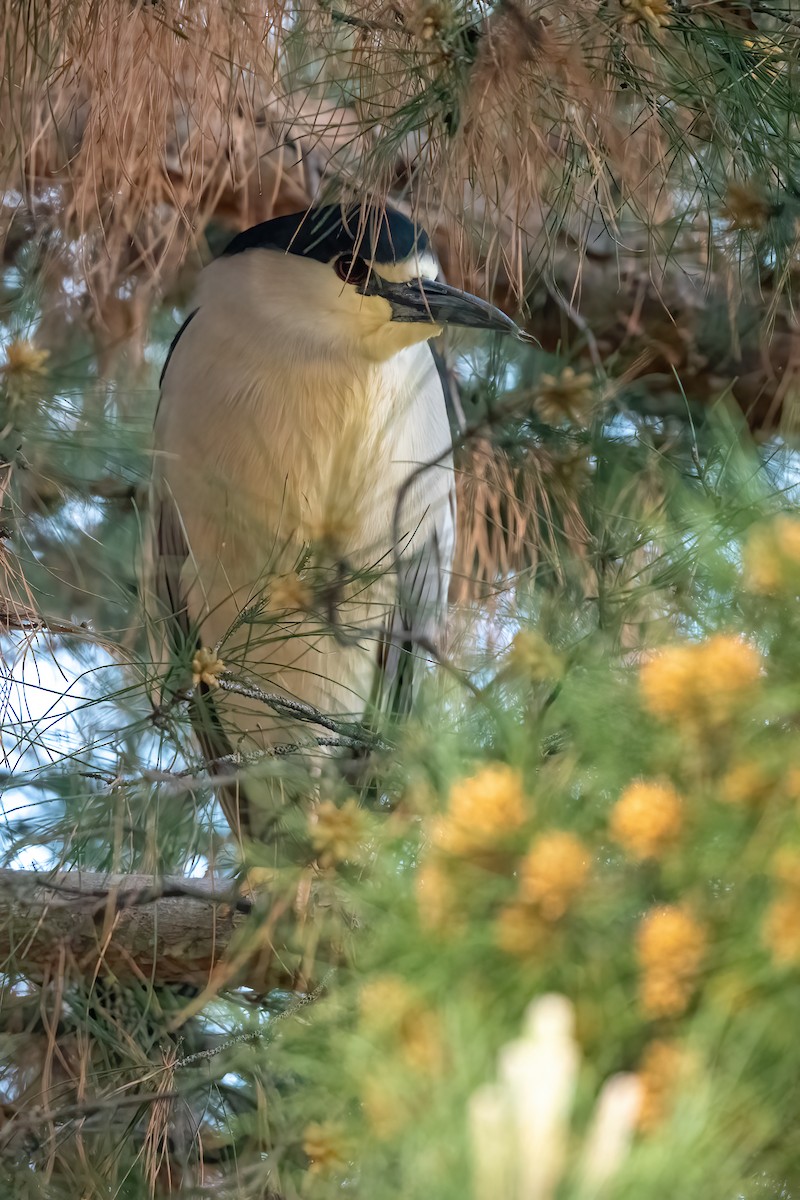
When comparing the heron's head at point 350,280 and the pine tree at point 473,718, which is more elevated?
the heron's head at point 350,280

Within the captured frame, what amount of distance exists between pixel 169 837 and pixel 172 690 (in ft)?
0.76

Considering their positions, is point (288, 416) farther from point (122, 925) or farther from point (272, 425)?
point (122, 925)

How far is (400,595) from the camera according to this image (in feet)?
4.33

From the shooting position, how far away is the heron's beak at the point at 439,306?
3.82ft

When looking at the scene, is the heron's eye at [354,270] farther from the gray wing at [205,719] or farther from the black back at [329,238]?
the gray wing at [205,719]

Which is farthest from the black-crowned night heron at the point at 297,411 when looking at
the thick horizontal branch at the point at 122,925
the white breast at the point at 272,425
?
the thick horizontal branch at the point at 122,925

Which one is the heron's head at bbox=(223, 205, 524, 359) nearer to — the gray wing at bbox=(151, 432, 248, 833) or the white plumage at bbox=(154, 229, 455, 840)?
the white plumage at bbox=(154, 229, 455, 840)

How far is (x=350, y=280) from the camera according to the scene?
141 cm

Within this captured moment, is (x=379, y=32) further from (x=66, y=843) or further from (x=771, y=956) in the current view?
(x=771, y=956)

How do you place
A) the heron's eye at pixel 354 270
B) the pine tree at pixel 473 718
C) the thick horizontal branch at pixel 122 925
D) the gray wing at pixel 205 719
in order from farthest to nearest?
the heron's eye at pixel 354 270 → the thick horizontal branch at pixel 122 925 → the gray wing at pixel 205 719 → the pine tree at pixel 473 718

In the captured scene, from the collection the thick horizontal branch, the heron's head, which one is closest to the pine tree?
the thick horizontal branch

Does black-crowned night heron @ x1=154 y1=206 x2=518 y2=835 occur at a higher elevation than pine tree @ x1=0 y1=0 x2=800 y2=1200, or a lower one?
higher

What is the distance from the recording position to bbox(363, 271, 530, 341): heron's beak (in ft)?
3.82

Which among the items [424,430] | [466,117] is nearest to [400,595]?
[424,430]
